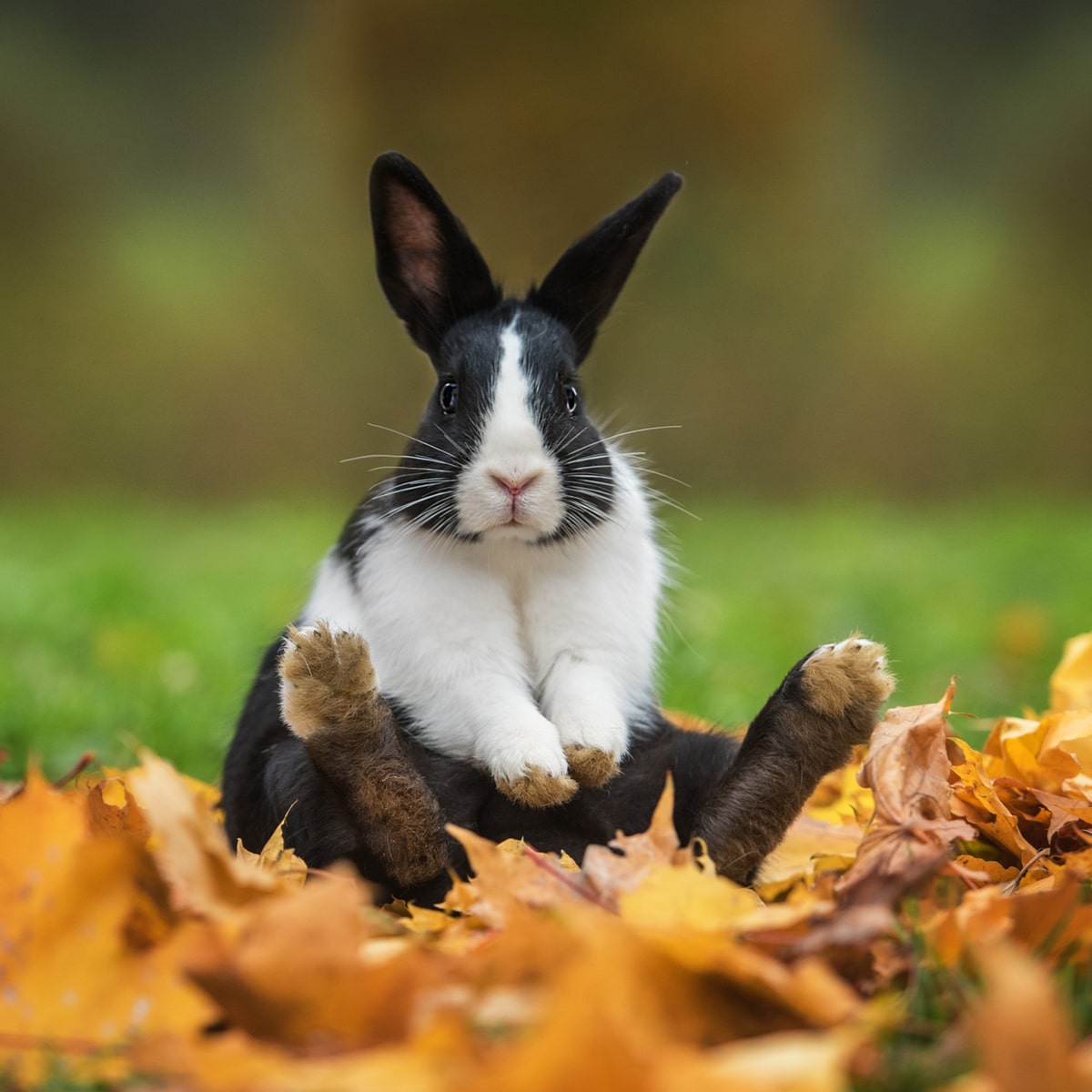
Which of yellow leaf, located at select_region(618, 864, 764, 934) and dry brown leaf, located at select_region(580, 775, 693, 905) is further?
dry brown leaf, located at select_region(580, 775, 693, 905)

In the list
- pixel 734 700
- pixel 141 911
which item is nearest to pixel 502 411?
pixel 141 911

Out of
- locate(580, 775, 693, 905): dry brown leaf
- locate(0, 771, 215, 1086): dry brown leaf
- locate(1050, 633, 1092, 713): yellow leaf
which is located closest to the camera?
locate(0, 771, 215, 1086): dry brown leaf

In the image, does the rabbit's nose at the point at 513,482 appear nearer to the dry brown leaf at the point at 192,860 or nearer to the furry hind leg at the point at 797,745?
the furry hind leg at the point at 797,745

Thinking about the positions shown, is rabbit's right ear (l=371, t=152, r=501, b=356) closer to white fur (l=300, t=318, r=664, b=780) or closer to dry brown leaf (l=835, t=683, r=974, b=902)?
white fur (l=300, t=318, r=664, b=780)

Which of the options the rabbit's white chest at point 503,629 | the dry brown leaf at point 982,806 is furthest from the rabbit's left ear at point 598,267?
the dry brown leaf at point 982,806

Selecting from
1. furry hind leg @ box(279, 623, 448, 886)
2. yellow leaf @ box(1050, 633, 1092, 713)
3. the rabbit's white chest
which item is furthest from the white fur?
yellow leaf @ box(1050, 633, 1092, 713)

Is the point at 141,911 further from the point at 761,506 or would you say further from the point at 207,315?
the point at 207,315

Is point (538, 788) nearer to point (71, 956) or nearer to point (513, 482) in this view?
point (513, 482)

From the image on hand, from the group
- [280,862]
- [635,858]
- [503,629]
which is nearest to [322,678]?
[280,862]
